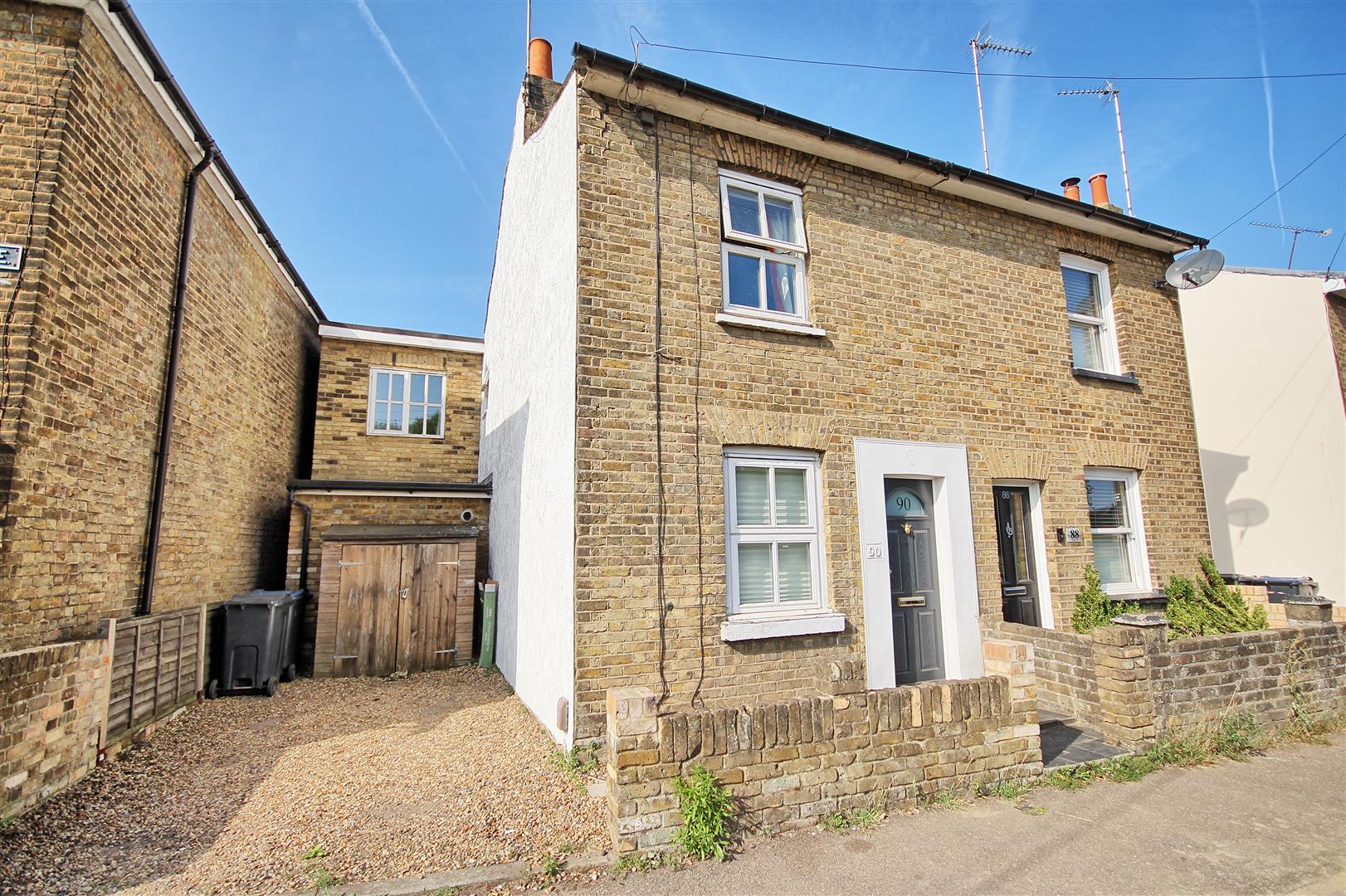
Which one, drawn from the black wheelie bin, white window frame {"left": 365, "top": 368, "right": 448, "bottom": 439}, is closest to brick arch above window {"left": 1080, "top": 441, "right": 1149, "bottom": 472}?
the black wheelie bin

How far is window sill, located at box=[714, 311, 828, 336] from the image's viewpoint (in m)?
5.92

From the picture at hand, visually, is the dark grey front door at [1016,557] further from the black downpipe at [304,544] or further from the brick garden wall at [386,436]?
the brick garden wall at [386,436]

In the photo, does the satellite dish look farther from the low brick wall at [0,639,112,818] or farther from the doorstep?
the low brick wall at [0,639,112,818]

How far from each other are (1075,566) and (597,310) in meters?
6.25

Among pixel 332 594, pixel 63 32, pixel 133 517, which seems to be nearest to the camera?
pixel 63 32

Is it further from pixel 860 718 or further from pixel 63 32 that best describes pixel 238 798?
pixel 63 32

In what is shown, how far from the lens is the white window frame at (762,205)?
20.5ft

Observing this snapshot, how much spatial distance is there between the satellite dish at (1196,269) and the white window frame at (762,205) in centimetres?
550

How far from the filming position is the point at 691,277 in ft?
19.3

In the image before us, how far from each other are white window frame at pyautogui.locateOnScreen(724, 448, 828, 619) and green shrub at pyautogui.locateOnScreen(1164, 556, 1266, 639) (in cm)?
411

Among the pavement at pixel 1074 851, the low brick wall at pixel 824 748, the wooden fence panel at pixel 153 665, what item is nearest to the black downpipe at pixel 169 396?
the wooden fence panel at pixel 153 665

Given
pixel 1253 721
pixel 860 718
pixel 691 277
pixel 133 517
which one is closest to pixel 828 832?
pixel 860 718

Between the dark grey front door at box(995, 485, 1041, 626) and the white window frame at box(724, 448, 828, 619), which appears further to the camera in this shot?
the dark grey front door at box(995, 485, 1041, 626)

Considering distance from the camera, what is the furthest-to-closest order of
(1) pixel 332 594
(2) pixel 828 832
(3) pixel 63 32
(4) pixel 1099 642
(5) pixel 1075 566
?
(1) pixel 332 594, (5) pixel 1075 566, (4) pixel 1099 642, (3) pixel 63 32, (2) pixel 828 832
